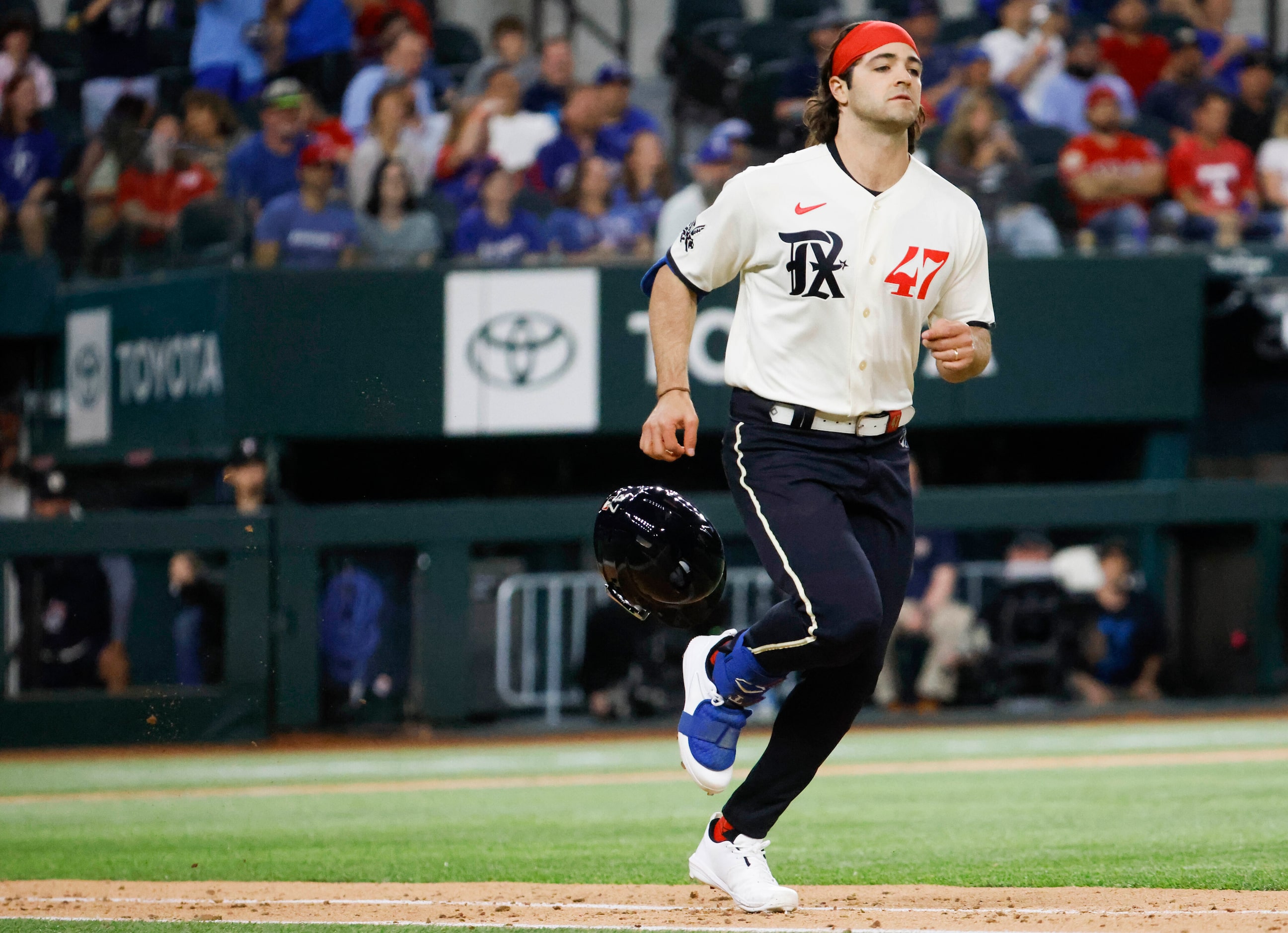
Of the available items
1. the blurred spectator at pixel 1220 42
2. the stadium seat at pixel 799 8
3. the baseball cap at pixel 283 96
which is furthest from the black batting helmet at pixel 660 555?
the stadium seat at pixel 799 8

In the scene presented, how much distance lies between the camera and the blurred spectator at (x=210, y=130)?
11.7 metres

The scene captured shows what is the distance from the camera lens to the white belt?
4.19 metres

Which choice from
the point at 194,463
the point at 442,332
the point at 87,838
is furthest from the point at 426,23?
the point at 87,838

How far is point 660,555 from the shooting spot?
4.40 metres

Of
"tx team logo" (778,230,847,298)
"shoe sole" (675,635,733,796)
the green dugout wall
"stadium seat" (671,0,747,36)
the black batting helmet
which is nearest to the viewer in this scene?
"tx team logo" (778,230,847,298)

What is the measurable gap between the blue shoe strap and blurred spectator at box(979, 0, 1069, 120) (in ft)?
32.0

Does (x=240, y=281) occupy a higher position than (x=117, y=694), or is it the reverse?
(x=240, y=281)

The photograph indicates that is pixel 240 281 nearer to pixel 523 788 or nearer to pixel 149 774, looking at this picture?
pixel 149 774

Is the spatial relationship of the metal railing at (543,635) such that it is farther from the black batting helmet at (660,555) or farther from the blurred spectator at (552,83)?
the black batting helmet at (660,555)

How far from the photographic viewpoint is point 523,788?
915 cm

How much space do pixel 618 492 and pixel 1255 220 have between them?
923cm

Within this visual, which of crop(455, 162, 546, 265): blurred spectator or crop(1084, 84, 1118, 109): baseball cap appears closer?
crop(455, 162, 546, 265): blurred spectator

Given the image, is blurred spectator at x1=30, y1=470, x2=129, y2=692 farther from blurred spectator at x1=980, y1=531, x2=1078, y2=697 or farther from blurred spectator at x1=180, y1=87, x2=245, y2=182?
blurred spectator at x1=980, y1=531, x2=1078, y2=697

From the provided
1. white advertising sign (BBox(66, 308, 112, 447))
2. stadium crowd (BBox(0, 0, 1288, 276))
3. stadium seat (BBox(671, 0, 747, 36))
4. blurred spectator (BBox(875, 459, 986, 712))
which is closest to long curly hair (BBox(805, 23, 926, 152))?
stadium crowd (BBox(0, 0, 1288, 276))
